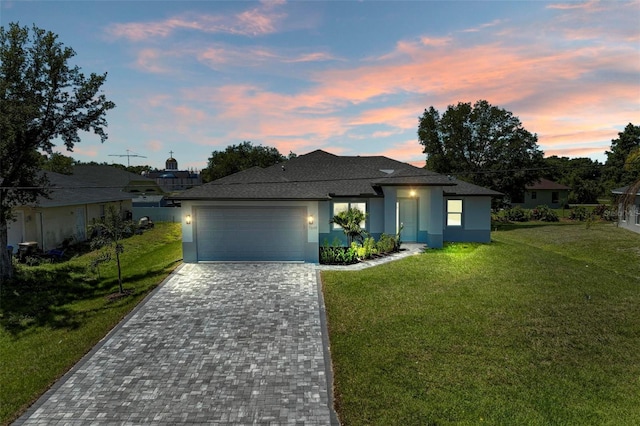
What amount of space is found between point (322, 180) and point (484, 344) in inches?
529

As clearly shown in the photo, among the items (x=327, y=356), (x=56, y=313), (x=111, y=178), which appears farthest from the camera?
(x=111, y=178)

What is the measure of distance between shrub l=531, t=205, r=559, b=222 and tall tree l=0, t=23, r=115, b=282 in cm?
3952

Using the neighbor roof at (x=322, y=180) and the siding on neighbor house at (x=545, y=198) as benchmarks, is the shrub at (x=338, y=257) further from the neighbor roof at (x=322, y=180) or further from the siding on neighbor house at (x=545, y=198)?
the siding on neighbor house at (x=545, y=198)

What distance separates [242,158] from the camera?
209 ft

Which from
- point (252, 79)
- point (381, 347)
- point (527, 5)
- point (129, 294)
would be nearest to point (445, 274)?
point (381, 347)

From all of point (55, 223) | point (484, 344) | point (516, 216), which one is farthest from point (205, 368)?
point (516, 216)

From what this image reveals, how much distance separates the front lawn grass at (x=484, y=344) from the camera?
211 inches

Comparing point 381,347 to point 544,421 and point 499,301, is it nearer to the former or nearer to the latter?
point 544,421

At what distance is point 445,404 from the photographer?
5.42m

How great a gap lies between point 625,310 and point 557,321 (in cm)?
266

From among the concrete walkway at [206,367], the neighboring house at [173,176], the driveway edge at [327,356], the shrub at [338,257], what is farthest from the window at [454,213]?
the neighboring house at [173,176]

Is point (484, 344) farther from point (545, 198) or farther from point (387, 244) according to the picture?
point (545, 198)

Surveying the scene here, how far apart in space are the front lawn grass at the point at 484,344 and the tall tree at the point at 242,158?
2064 inches

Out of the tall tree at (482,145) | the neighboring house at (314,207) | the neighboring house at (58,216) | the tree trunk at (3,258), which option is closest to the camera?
the tree trunk at (3,258)
